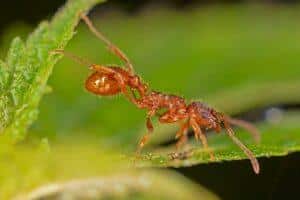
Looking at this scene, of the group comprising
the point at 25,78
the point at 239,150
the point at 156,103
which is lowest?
the point at 239,150

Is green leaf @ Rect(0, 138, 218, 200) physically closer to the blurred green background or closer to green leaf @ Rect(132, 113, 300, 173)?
green leaf @ Rect(132, 113, 300, 173)

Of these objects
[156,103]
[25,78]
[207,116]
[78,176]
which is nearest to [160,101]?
[156,103]

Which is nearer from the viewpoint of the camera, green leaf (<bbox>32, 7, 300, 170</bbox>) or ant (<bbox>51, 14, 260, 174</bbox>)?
ant (<bbox>51, 14, 260, 174</bbox>)

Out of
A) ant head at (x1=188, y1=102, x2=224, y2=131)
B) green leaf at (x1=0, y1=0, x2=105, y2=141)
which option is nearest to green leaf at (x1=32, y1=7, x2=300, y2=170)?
ant head at (x1=188, y1=102, x2=224, y2=131)

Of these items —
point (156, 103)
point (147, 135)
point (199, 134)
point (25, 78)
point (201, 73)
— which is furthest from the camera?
point (201, 73)

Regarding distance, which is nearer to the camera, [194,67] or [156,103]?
[156,103]

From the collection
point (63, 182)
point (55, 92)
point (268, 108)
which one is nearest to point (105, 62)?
point (55, 92)

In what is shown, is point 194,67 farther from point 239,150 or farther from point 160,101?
point 239,150
